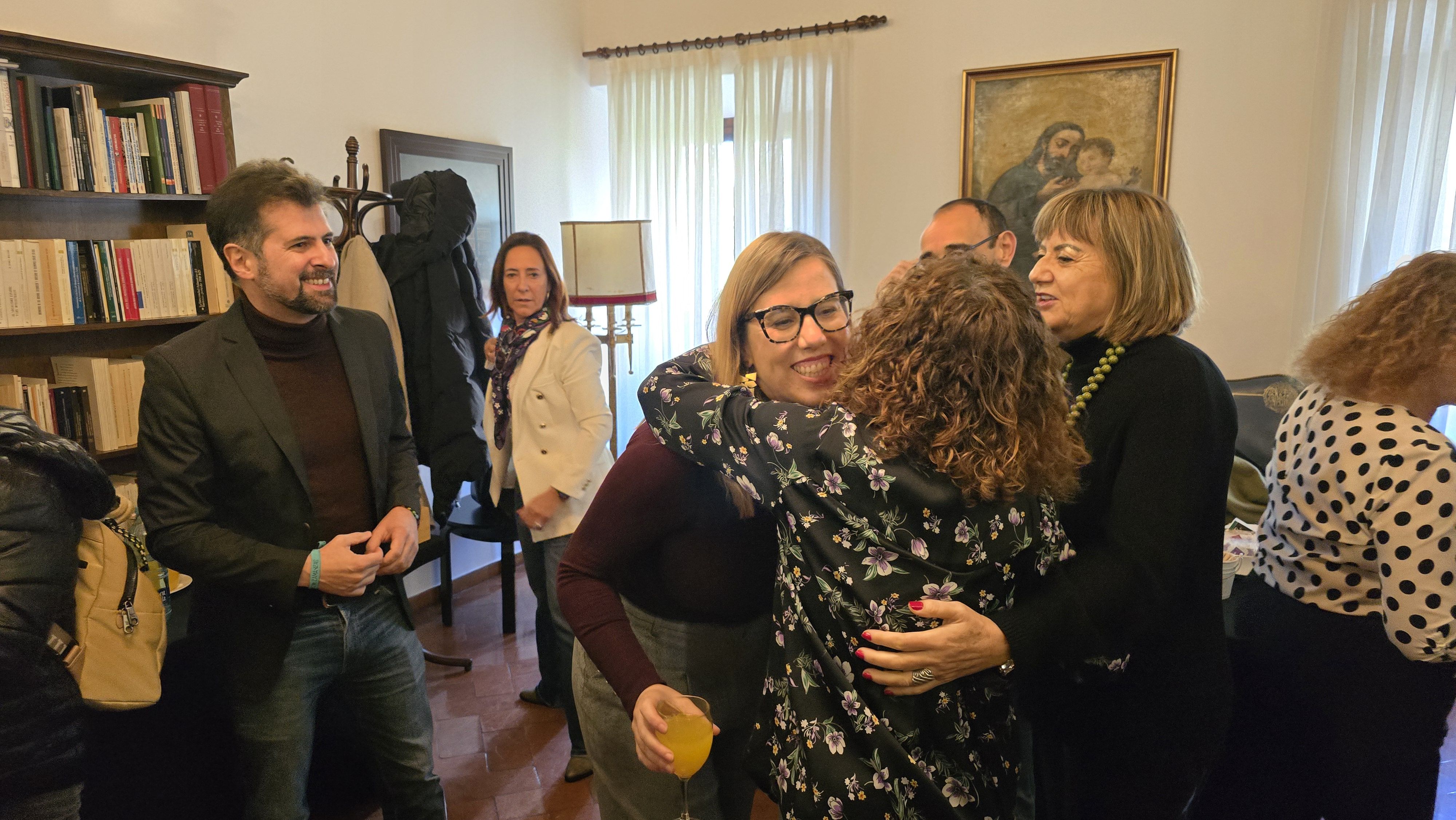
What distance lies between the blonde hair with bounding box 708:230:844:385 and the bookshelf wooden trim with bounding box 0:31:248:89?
2165 millimetres

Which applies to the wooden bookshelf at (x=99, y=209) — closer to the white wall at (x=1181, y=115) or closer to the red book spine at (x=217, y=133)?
the red book spine at (x=217, y=133)

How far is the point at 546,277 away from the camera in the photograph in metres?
3.08

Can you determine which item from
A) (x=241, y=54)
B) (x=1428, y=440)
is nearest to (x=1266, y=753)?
(x=1428, y=440)

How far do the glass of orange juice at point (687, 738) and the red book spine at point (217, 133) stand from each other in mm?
2507

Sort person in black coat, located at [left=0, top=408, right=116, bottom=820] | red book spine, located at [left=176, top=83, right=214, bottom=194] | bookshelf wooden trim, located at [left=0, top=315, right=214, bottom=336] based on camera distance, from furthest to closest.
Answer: red book spine, located at [left=176, top=83, right=214, bottom=194] → bookshelf wooden trim, located at [left=0, top=315, right=214, bottom=336] → person in black coat, located at [left=0, top=408, right=116, bottom=820]

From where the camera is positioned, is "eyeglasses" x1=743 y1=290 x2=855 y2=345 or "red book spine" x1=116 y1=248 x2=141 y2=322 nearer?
"eyeglasses" x1=743 y1=290 x2=855 y2=345

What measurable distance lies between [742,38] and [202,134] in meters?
2.88

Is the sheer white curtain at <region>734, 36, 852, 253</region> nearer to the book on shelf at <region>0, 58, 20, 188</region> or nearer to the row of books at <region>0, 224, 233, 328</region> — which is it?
the row of books at <region>0, 224, 233, 328</region>

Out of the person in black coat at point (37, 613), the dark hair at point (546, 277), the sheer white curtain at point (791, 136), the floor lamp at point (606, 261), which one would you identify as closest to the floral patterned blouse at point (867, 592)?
the person in black coat at point (37, 613)

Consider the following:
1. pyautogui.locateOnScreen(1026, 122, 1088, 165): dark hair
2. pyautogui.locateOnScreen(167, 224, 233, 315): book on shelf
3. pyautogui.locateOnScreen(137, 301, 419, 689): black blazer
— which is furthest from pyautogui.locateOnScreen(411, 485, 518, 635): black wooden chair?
pyautogui.locateOnScreen(1026, 122, 1088, 165): dark hair

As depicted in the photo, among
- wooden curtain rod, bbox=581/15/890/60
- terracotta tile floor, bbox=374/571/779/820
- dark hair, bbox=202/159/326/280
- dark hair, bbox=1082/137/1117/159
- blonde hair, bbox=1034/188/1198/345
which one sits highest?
wooden curtain rod, bbox=581/15/890/60

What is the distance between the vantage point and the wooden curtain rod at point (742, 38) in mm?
4488

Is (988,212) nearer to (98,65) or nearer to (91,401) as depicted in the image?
(98,65)

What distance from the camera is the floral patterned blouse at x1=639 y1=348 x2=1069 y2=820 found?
42.1 inches
